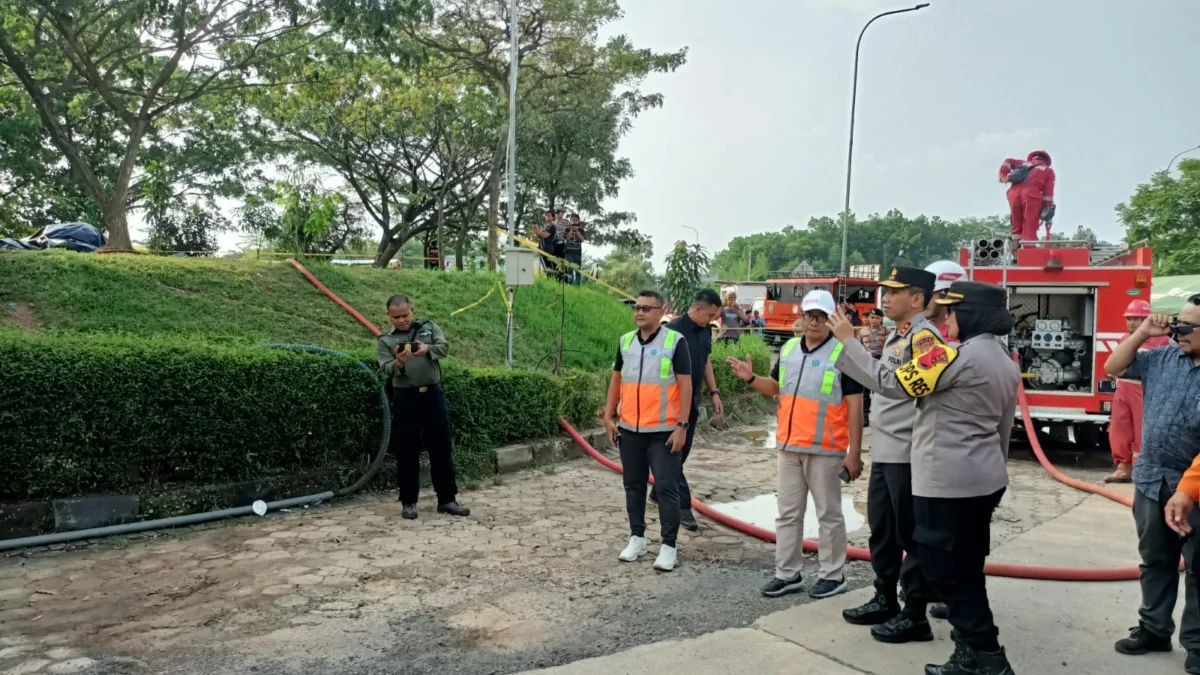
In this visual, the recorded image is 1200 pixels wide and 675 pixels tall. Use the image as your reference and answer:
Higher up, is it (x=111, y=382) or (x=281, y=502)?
(x=111, y=382)

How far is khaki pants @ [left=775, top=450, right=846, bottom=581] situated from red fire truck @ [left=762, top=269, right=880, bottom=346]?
75.1ft

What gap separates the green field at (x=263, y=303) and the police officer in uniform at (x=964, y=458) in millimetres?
5265

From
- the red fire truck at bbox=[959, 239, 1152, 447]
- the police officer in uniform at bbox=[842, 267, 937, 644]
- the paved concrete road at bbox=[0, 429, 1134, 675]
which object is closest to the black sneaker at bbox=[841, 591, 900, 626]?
the police officer in uniform at bbox=[842, 267, 937, 644]

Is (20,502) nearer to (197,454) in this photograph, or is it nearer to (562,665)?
(197,454)

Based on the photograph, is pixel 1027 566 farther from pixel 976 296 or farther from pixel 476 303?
pixel 476 303

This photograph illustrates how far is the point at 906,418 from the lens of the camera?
13.2ft

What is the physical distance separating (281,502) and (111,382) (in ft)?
4.86

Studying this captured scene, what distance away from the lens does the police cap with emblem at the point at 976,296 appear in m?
3.41

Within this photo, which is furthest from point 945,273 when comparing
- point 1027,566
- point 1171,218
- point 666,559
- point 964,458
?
point 1171,218

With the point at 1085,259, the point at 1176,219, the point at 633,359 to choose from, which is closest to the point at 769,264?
the point at 1176,219

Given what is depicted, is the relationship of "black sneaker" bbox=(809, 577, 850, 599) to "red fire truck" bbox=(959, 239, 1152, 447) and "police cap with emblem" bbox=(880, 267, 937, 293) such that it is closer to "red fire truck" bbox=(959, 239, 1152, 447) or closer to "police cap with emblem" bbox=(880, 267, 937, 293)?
"police cap with emblem" bbox=(880, 267, 937, 293)

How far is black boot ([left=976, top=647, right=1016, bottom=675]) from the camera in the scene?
331 centimetres

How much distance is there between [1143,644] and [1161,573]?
0.34 metres

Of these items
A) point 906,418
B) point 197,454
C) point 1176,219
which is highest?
point 1176,219
